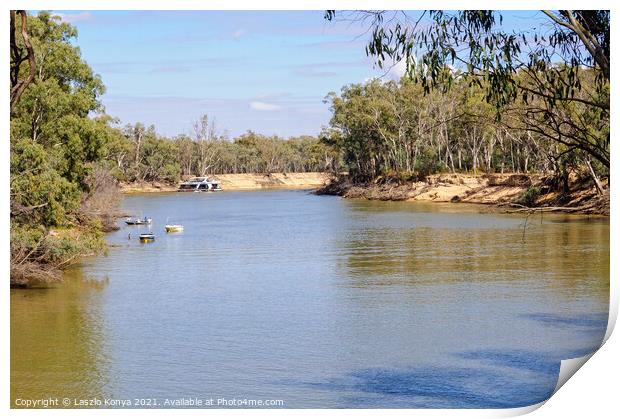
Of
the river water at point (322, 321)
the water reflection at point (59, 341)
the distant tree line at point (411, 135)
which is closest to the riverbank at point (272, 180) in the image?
the distant tree line at point (411, 135)

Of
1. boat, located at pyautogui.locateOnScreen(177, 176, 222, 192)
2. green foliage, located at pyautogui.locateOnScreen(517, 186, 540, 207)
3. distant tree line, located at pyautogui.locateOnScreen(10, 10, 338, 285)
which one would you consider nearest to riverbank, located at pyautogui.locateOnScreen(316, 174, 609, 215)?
green foliage, located at pyautogui.locateOnScreen(517, 186, 540, 207)

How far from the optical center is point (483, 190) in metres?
30.5

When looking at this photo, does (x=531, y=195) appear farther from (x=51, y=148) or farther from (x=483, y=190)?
(x=51, y=148)

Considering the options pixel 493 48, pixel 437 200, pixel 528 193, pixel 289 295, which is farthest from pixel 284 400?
pixel 437 200

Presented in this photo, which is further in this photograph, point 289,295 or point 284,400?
point 289,295

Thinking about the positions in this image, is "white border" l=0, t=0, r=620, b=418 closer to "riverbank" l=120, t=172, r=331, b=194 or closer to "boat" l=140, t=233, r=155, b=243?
"boat" l=140, t=233, r=155, b=243

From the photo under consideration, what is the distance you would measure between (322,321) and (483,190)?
21.4m

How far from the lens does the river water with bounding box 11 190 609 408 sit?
292 inches

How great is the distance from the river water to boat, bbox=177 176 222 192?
28.2m
